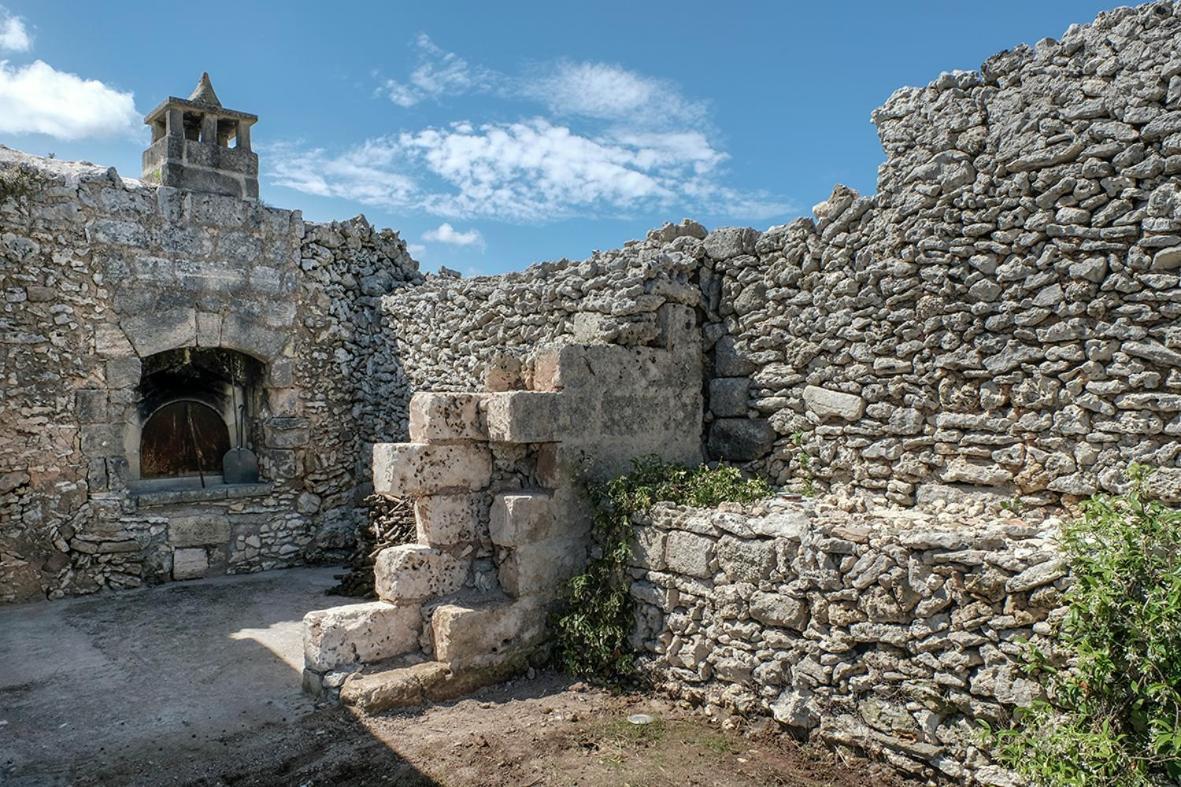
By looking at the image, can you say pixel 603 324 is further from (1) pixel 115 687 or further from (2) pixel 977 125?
(1) pixel 115 687

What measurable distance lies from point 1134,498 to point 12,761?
19.6 feet

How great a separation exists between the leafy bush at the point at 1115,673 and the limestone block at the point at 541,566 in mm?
2898

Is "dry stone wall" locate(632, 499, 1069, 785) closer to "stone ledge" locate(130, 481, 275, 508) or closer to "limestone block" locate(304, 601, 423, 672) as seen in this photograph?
"limestone block" locate(304, 601, 423, 672)

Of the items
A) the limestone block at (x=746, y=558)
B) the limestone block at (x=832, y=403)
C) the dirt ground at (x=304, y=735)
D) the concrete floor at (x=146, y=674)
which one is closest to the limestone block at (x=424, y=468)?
the dirt ground at (x=304, y=735)

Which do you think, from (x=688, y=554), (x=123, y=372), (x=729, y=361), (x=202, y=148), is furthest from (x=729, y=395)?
(x=202, y=148)

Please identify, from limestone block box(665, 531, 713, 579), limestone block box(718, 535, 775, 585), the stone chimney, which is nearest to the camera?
limestone block box(718, 535, 775, 585)

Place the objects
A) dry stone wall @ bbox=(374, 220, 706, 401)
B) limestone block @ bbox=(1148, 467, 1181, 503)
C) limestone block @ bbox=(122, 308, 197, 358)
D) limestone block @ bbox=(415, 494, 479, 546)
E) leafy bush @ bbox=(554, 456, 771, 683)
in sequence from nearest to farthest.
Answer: limestone block @ bbox=(1148, 467, 1181, 503) < leafy bush @ bbox=(554, 456, 771, 683) < limestone block @ bbox=(415, 494, 479, 546) < dry stone wall @ bbox=(374, 220, 706, 401) < limestone block @ bbox=(122, 308, 197, 358)

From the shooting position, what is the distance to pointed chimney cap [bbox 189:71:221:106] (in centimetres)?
1128

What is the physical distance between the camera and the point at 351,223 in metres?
10.1

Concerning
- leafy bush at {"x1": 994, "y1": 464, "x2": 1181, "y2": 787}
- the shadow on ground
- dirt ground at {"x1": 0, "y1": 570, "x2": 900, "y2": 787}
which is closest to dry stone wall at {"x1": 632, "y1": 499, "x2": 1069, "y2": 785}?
leafy bush at {"x1": 994, "y1": 464, "x2": 1181, "y2": 787}

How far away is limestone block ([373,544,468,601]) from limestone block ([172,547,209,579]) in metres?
4.37

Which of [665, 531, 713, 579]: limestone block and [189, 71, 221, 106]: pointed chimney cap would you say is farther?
[189, 71, 221, 106]: pointed chimney cap

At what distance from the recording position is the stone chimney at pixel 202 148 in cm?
1095

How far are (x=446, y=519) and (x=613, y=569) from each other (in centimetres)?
118
